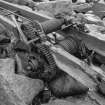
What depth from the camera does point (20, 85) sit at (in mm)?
3123

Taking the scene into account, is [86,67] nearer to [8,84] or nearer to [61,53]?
[61,53]

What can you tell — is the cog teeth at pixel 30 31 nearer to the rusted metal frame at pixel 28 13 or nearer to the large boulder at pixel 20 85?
the large boulder at pixel 20 85

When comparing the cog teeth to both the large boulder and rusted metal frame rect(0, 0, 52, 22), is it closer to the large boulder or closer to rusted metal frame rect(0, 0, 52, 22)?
the large boulder

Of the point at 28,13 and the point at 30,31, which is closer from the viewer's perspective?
the point at 30,31

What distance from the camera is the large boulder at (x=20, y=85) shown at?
117 inches

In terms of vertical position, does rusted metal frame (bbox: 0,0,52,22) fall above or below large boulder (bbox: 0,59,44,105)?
above

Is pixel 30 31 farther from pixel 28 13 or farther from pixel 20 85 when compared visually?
pixel 28 13

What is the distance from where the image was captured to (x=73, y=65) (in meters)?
3.03

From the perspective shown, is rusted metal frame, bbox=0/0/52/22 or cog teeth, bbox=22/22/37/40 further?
rusted metal frame, bbox=0/0/52/22

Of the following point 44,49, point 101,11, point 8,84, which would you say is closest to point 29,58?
point 44,49

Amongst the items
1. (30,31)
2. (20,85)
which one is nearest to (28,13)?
(30,31)

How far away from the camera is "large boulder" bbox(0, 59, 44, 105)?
298 centimetres

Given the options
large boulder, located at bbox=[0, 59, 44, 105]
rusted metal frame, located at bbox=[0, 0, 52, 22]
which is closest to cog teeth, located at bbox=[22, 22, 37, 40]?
large boulder, located at bbox=[0, 59, 44, 105]

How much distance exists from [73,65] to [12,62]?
97cm
